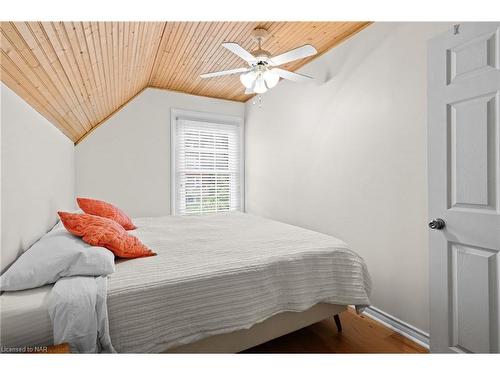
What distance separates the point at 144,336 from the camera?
1.13 metres

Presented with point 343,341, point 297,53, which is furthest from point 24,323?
point 297,53

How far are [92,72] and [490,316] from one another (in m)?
2.87

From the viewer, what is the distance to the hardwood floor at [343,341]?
5.77 feet

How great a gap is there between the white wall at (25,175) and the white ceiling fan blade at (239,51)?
134 centimetres

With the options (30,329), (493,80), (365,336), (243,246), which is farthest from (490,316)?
(30,329)

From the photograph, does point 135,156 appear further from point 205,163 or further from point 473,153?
point 473,153

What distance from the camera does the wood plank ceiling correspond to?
1218 millimetres

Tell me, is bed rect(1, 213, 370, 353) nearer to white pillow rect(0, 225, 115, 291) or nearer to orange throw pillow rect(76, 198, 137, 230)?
white pillow rect(0, 225, 115, 291)

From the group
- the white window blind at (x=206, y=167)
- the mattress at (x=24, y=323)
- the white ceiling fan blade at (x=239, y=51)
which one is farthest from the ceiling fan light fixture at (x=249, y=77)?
the mattress at (x=24, y=323)

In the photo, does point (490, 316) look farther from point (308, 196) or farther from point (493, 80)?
point (308, 196)

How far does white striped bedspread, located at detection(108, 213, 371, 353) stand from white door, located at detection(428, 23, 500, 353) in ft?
1.57

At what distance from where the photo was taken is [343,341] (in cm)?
185

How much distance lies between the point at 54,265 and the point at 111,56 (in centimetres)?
149

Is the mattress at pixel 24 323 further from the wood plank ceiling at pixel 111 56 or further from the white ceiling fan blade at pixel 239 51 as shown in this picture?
the white ceiling fan blade at pixel 239 51
